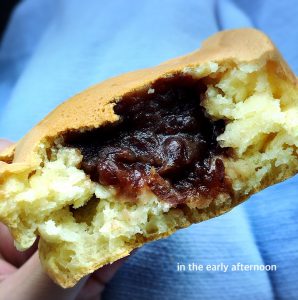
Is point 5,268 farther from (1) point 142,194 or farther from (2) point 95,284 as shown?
(1) point 142,194

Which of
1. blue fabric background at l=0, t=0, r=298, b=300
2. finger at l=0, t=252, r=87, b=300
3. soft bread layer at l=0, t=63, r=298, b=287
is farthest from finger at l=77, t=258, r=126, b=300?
soft bread layer at l=0, t=63, r=298, b=287

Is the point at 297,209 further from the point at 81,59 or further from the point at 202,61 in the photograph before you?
the point at 81,59

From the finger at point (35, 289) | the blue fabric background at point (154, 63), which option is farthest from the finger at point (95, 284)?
the finger at point (35, 289)

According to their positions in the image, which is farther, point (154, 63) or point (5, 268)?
point (154, 63)

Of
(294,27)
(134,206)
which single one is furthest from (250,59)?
(294,27)

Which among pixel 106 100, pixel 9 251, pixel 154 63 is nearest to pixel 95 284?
pixel 9 251

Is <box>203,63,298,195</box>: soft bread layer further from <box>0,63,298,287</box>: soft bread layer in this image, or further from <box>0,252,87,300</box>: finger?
<box>0,252,87,300</box>: finger

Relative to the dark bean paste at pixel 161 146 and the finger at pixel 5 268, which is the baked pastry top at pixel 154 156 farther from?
the finger at pixel 5 268
